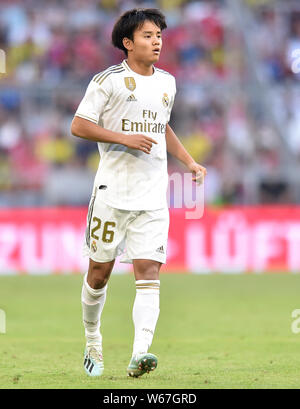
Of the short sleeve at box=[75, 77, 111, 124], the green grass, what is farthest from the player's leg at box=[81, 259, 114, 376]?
the short sleeve at box=[75, 77, 111, 124]

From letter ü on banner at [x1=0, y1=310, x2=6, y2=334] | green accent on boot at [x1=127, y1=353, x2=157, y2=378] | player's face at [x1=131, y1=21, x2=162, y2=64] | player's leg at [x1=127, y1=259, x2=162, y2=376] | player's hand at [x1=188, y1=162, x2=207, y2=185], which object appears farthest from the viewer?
letter ü on banner at [x1=0, y1=310, x2=6, y2=334]

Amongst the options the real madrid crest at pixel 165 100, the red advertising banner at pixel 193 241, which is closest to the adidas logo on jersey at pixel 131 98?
the real madrid crest at pixel 165 100

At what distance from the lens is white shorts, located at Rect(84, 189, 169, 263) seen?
21.7 ft

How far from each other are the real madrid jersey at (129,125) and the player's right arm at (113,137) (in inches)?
2.6

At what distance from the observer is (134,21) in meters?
6.73

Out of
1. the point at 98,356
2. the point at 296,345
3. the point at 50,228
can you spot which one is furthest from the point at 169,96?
the point at 50,228

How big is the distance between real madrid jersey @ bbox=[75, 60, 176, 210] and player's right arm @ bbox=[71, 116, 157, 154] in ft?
0.22

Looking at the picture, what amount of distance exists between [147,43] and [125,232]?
132 centimetres

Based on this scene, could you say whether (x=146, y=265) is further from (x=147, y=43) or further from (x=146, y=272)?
(x=147, y=43)

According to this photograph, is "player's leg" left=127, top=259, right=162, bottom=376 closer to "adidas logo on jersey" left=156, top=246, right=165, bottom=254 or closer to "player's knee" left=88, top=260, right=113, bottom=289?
"adidas logo on jersey" left=156, top=246, right=165, bottom=254

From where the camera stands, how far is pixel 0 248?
17703 millimetres

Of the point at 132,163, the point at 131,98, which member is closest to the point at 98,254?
the point at 132,163

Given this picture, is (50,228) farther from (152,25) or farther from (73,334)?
(152,25)
